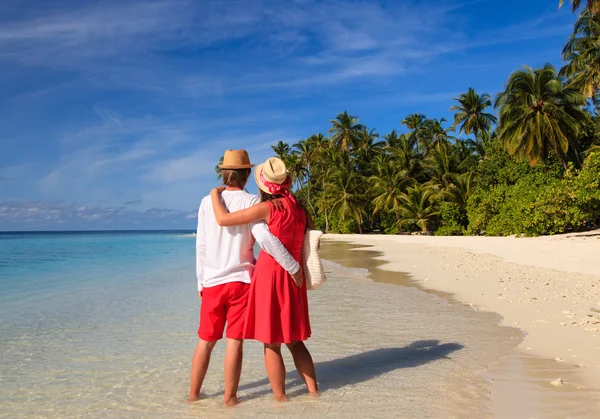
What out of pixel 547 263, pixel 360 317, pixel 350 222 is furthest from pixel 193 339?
pixel 350 222

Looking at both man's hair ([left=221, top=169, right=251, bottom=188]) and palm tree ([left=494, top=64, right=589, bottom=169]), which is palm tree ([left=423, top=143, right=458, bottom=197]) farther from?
man's hair ([left=221, top=169, right=251, bottom=188])

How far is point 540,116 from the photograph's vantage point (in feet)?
89.9

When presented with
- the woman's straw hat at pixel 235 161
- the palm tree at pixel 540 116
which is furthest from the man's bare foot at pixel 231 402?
the palm tree at pixel 540 116

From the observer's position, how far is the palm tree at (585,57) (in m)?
27.8

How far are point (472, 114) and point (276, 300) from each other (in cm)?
4363

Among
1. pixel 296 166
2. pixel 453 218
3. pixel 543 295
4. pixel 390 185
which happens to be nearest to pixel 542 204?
pixel 453 218

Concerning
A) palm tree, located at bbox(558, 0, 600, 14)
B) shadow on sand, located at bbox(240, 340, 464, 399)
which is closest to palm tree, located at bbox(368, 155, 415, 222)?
palm tree, located at bbox(558, 0, 600, 14)

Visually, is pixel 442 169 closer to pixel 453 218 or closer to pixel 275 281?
pixel 453 218

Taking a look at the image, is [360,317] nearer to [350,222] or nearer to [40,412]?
[40,412]

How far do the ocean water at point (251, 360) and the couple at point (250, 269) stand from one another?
410 mm

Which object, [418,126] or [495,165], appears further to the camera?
[418,126]

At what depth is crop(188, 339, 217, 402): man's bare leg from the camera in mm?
3455

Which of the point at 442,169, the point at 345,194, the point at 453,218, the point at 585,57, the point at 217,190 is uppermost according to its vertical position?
the point at 585,57

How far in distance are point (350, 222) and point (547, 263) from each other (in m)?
36.7
